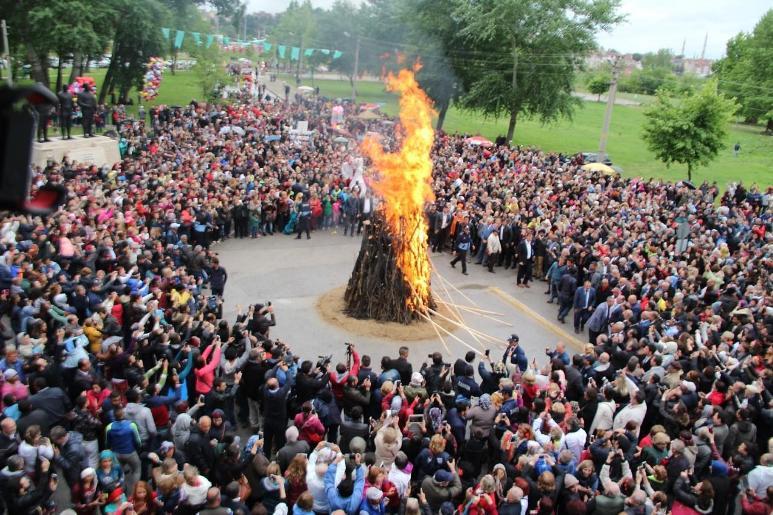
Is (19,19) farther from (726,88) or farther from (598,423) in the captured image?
(726,88)

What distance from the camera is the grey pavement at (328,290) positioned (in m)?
13.5

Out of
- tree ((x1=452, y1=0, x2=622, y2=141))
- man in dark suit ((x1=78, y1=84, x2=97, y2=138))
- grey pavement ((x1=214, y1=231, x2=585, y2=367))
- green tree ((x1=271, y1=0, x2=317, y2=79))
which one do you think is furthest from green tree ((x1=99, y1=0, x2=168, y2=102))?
green tree ((x1=271, y1=0, x2=317, y2=79))

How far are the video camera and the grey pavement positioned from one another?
9.90m

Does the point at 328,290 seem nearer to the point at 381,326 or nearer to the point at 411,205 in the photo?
the point at 381,326

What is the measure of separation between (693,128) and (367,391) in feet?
79.1

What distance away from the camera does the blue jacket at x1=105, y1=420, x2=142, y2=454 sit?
7.53 meters

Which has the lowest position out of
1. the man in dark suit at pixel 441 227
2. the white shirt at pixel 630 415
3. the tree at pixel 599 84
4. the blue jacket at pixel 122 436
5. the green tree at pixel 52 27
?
the blue jacket at pixel 122 436

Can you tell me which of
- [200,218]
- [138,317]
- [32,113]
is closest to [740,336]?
[138,317]

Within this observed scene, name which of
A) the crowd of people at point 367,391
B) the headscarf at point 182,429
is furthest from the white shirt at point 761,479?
the headscarf at point 182,429

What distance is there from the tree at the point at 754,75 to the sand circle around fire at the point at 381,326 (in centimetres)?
4126

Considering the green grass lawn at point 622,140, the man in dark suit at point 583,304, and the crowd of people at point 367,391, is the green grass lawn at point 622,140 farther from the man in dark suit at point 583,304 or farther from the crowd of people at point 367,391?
the man in dark suit at point 583,304

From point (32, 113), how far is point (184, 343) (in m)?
6.97

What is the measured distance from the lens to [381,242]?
46.3 feet

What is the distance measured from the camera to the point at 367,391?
29.1 feet
